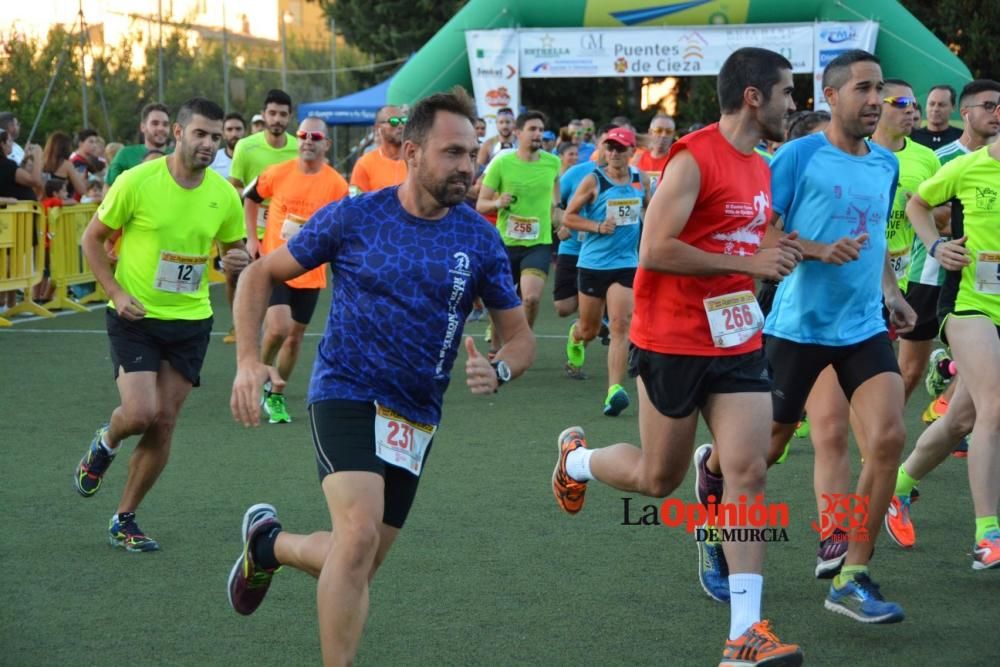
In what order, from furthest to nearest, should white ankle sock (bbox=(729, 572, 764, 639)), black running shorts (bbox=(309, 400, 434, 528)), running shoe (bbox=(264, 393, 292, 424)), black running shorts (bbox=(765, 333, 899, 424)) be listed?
running shoe (bbox=(264, 393, 292, 424)), black running shorts (bbox=(765, 333, 899, 424)), white ankle sock (bbox=(729, 572, 764, 639)), black running shorts (bbox=(309, 400, 434, 528))

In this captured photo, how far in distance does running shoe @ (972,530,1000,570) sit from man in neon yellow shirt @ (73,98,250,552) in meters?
3.46

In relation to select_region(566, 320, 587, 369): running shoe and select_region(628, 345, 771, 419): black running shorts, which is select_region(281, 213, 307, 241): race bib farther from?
select_region(628, 345, 771, 419): black running shorts

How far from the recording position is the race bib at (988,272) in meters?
6.29

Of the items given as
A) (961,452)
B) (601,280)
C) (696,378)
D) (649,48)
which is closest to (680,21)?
(649,48)

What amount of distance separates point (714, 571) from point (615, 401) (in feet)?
14.5

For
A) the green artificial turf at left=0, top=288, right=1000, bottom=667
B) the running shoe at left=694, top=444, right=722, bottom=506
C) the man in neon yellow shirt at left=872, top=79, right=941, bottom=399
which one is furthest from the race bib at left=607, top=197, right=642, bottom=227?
the running shoe at left=694, top=444, right=722, bottom=506

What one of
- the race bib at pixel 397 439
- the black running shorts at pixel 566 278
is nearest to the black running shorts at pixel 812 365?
the race bib at pixel 397 439

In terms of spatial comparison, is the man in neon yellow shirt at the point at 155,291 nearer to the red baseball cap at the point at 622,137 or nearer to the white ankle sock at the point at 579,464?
the white ankle sock at the point at 579,464

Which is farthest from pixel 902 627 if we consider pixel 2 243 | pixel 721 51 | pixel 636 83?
pixel 636 83

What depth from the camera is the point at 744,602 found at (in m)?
4.76

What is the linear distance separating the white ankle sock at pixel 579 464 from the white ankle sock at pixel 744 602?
4.08ft

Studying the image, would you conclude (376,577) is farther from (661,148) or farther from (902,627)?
(661,148)

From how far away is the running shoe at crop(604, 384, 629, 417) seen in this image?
399 inches

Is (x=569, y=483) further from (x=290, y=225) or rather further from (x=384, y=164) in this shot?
(x=384, y=164)
